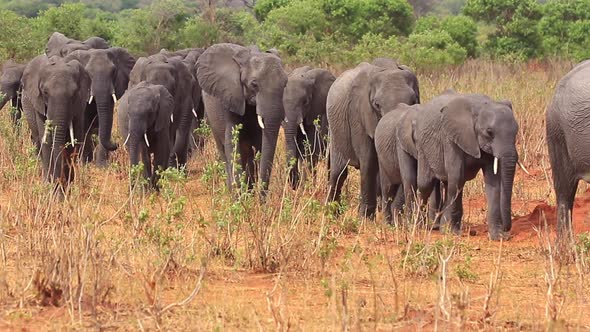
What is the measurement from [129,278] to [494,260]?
9.16 ft

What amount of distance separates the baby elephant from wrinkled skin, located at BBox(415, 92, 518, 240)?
11.3 feet

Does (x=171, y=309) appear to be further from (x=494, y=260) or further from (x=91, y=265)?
(x=494, y=260)

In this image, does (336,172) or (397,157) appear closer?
(397,157)

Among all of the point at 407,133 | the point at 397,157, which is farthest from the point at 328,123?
the point at 407,133

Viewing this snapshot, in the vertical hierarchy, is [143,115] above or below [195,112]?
above

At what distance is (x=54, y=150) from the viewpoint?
11.8m

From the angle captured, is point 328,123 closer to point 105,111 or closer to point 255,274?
point 105,111

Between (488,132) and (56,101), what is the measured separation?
427 cm

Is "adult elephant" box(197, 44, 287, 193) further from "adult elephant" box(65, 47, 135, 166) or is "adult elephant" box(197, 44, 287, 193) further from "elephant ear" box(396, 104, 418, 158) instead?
"adult elephant" box(65, 47, 135, 166)

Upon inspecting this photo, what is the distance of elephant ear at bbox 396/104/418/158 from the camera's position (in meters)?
10.2

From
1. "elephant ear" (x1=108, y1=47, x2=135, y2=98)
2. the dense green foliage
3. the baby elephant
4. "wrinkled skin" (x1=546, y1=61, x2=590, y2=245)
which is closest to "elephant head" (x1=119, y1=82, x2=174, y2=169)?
the baby elephant

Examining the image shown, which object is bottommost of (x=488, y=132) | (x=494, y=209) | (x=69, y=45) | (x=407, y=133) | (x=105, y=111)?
(x=105, y=111)

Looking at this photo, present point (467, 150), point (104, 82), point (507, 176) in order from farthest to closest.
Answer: point (104, 82) → point (467, 150) → point (507, 176)

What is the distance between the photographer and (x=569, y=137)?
8.86 m
